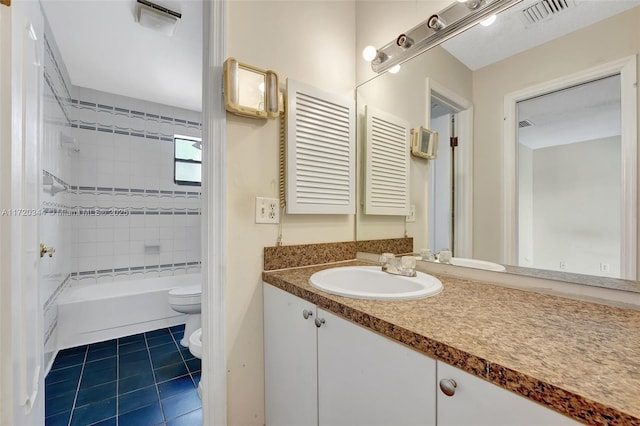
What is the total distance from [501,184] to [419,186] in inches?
14.4

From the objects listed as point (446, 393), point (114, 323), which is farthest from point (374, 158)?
point (114, 323)

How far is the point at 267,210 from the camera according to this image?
1249 millimetres

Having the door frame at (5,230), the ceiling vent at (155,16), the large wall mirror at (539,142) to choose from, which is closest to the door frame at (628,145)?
the large wall mirror at (539,142)

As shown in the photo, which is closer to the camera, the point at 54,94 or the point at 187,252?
the point at 54,94

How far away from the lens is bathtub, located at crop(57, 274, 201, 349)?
2342mm

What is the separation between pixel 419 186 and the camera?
1353 millimetres

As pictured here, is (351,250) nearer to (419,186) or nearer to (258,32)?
(419,186)

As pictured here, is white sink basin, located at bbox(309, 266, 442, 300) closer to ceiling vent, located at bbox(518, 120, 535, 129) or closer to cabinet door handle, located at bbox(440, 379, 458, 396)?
cabinet door handle, located at bbox(440, 379, 458, 396)

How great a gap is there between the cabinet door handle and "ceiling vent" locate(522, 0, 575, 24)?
114cm

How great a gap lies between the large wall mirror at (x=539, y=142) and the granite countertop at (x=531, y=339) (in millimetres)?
190

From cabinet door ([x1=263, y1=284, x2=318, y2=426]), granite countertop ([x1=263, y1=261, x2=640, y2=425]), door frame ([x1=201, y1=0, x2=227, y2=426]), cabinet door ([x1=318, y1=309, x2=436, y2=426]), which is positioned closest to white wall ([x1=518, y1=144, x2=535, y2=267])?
granite countertop ([x1=263, y1=261, x2=640, y2=425])

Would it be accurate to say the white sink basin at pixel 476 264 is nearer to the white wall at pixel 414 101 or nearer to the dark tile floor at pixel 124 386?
the white wall at pixel 414 101

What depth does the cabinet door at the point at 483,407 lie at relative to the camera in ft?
1.43

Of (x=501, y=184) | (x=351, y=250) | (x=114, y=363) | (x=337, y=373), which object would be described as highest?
(x=501, y=184)
